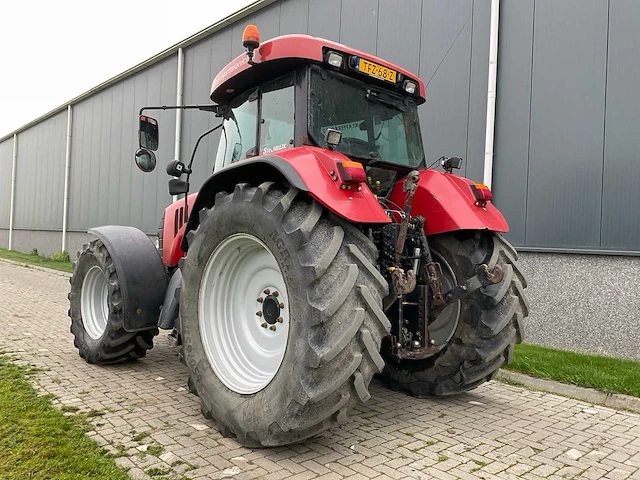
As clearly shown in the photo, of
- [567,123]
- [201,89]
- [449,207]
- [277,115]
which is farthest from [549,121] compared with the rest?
[201,89]

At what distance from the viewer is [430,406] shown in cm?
421

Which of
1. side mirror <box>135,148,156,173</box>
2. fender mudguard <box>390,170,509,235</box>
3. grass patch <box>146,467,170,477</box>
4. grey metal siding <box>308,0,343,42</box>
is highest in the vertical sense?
grey metal siding <box>308,0,343,42</box>

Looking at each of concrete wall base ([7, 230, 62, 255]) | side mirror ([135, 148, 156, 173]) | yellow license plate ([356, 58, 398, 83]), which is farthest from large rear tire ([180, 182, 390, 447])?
concrete wall base ([7, 230, 62, 255])

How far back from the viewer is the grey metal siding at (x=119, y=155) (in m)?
14.6

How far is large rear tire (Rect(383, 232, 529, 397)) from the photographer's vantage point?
389cm

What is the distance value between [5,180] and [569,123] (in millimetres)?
29646

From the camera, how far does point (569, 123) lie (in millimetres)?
6676

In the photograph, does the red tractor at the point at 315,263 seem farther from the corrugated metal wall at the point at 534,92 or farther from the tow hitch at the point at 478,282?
the corrugated metal wall at the point at 534,92

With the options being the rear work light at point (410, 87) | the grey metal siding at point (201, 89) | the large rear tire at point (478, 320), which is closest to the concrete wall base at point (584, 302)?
the large rear tire at point (478, 320)

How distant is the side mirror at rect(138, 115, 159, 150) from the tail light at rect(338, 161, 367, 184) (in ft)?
8.32

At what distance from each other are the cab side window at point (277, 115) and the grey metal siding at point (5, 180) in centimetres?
2774

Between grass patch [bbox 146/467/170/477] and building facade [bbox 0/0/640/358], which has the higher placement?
building facade [bbox 0/0/640/358]

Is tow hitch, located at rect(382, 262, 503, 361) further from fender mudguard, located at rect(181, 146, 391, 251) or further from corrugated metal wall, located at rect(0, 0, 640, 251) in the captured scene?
corrugated metal wall, located at rect(0, 0, 640, 251)

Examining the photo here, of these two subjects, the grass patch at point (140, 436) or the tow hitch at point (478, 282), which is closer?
the grass patch at point (140, 436)
